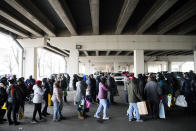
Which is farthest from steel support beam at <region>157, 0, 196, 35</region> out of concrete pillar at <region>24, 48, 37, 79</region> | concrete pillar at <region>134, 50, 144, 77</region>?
concrete pillar at <region>24, 48, 37, 79</region>

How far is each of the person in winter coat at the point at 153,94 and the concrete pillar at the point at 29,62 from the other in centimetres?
1057

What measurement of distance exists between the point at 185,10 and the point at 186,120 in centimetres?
541

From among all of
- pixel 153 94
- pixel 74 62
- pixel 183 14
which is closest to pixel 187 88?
pixel 153 94

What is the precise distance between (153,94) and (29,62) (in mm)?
11232

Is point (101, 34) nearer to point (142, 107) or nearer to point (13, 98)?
point (142, 107)

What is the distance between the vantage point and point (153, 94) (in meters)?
4.90

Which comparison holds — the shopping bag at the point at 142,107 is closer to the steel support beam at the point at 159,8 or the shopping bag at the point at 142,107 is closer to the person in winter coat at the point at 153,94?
the person in winter coat at the point at 153,94

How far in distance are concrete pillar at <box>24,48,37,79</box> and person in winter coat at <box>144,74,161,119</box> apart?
1057 cm

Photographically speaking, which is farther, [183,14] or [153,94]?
[183,14]

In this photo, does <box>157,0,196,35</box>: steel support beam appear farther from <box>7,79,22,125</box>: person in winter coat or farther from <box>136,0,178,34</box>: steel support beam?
<box>7,79,22,125</box>: person in winter coat

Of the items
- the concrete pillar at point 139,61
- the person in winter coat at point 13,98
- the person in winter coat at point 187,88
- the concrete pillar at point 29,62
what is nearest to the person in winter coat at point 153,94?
the person in winter coat at point 187,88

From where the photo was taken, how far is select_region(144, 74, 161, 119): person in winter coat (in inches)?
191

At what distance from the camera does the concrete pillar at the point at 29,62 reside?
11.8m

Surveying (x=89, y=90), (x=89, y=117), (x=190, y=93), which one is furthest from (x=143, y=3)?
(x=89, y=117)
